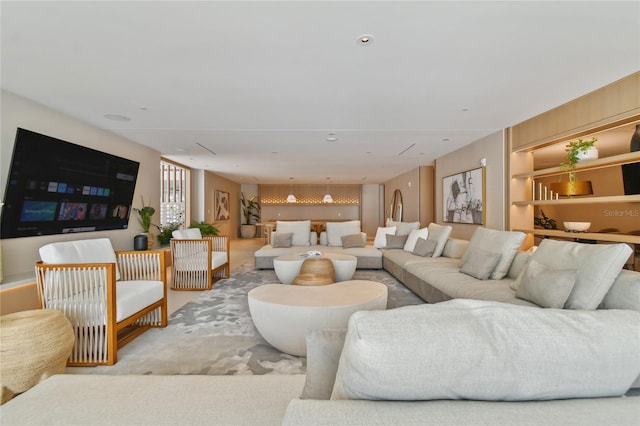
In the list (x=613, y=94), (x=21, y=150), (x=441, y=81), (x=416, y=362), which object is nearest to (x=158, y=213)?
(x=21, y=150)

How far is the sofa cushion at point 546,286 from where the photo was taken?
2000 mm

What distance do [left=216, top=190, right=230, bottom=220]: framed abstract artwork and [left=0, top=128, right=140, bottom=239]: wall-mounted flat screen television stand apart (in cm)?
459

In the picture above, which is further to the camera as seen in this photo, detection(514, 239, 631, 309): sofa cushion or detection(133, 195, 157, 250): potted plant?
detection(133, 195, 157, 250): potted plant

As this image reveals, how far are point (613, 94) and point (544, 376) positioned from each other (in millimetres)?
3598

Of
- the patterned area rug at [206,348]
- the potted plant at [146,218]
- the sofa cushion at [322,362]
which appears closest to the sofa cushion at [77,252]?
the patterned area rug at [206,348]

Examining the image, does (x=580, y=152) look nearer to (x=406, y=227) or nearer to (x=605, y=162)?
(x=605, y=162)

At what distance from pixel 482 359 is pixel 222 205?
991 centimetres

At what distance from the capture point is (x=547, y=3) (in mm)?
1716

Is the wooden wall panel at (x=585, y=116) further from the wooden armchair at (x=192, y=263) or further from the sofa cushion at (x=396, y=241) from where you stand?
the wooden armchair at (x=192, y=263)

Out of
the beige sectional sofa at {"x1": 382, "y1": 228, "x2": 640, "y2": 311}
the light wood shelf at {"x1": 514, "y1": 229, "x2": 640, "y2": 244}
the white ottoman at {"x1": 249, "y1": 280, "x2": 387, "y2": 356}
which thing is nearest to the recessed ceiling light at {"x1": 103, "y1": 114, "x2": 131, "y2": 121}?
the white ottoman at {"x1": 249, "y1": 280, "x2": 387, "y2": 356}

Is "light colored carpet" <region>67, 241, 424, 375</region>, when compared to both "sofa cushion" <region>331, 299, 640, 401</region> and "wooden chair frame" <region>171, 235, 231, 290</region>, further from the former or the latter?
"sofa cushion" <region>331, 299, 640, 401</region>

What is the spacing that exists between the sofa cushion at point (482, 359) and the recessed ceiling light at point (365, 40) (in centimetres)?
198

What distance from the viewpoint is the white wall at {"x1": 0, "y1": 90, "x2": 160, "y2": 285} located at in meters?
2.97

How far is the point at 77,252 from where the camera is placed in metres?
2.80
